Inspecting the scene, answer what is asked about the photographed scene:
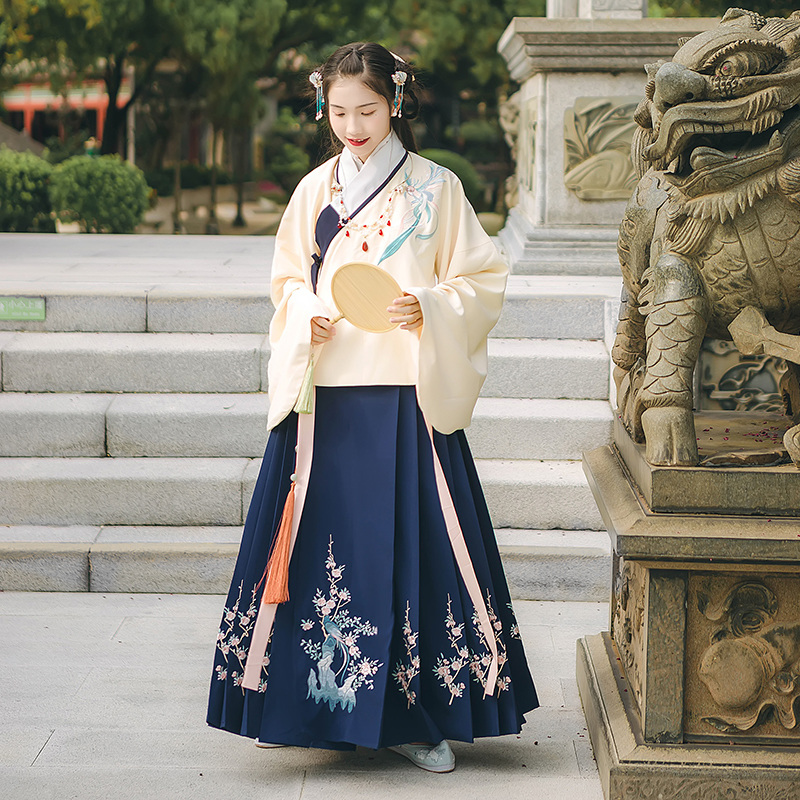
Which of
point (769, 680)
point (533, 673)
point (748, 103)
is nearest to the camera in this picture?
point (748, 103)

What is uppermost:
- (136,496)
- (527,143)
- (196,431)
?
A: (527,143)

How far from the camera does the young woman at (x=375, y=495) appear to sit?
2.80 metres

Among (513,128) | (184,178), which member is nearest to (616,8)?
(513,128)

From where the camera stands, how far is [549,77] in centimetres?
645

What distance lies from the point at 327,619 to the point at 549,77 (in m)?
4.43

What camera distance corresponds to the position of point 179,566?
4258 millimetres

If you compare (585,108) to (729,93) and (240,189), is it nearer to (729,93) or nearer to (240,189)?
(729,93)

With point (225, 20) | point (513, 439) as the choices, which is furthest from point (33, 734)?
point (225, 20)

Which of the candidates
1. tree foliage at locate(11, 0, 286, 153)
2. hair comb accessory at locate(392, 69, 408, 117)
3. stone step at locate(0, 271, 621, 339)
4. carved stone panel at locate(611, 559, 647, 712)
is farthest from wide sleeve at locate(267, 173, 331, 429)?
tree foliage at locate(11, 0, 286, 153)

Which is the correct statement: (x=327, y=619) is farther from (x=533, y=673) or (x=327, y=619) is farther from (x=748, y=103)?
(x=748, y=103)

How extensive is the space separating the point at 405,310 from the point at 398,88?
0.56 m

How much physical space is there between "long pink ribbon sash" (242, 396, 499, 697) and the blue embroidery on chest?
1.47 feet

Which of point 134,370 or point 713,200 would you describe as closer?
point 713,200

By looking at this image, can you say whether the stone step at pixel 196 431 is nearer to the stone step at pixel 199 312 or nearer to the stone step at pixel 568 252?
the stone step at pixel 199 312
